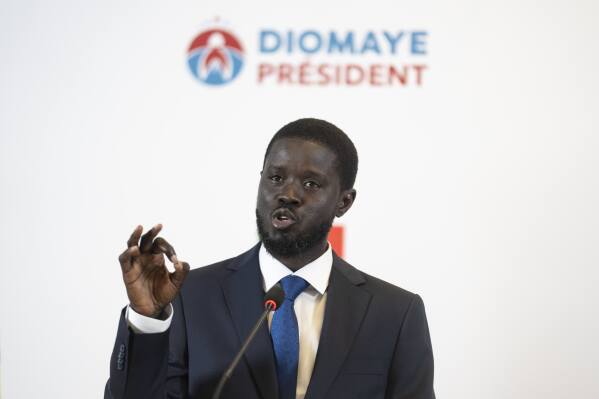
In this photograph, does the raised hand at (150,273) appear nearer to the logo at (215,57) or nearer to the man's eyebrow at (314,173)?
the man's eyebrow at (314,173)

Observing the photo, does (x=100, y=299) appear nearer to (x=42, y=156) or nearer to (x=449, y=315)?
(x=42, y=156)

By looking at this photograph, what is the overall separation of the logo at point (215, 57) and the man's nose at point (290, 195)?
49.9 inches

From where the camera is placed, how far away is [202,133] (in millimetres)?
2850

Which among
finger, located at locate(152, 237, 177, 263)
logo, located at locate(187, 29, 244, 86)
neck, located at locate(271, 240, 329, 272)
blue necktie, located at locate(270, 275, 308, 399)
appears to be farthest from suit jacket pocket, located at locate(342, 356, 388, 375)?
logo, located at locate(187, 29, 244, 86)

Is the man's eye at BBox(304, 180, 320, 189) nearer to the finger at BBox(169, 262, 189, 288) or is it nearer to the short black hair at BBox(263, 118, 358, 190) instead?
the short black hair at BBox(263, 118, 358, 190)

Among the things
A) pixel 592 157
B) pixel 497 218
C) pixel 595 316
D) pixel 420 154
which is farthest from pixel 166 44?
pixel 595 316

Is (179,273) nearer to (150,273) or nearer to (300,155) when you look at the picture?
(150,273)

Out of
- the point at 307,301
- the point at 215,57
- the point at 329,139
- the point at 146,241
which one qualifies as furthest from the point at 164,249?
the point at 215,57

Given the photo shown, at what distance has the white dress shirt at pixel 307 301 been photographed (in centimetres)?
166

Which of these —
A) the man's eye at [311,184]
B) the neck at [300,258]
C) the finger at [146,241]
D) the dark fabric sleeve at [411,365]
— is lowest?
the dark fabric sleeve at [411,365]

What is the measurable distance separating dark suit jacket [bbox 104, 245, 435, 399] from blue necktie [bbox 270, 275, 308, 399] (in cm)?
2

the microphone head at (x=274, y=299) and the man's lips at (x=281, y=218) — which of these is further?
the man's lips at (x=281, y=218)

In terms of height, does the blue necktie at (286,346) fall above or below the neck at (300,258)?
below

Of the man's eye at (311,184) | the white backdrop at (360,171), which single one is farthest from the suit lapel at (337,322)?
the white backdrop at (360,171)
